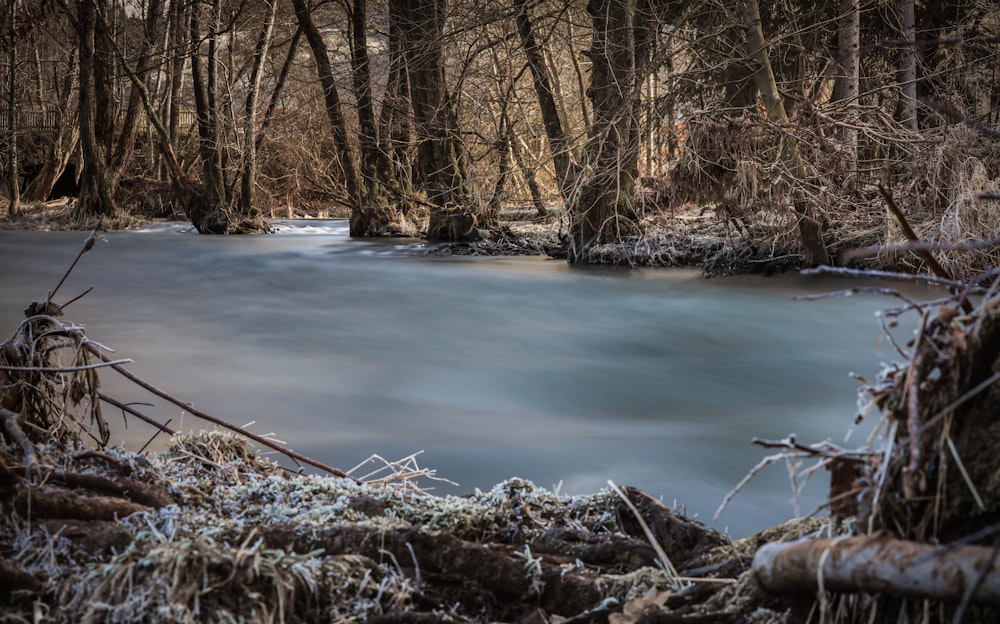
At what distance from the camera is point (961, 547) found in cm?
167

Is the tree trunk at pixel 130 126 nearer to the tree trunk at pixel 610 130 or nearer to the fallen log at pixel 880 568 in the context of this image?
the tree trunk at pixel 610 130

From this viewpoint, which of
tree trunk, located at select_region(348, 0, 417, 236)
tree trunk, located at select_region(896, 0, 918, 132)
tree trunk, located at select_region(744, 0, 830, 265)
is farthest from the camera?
tree trunk, located at select_region(348, 0, 417, 236)

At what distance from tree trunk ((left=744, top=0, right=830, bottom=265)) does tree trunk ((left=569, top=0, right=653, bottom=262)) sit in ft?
4.08

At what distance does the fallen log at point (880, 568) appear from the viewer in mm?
1617

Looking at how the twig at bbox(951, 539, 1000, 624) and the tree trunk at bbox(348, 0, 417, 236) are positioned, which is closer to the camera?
the twig at bbox(951, 539, 1000, 624)

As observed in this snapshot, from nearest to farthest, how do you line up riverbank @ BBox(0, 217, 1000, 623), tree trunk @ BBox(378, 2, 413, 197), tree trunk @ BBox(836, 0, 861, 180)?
riverbank @ BBox(0, 217, 1000, 623) → tree trunk @ BBox(836, 0, 861, 180) → tree trunk @ BBox(378, 2, 413, 197)

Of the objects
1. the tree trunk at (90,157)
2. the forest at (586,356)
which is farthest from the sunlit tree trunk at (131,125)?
the tree trunk at (90,157)

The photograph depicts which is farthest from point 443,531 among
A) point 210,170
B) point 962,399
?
point 210,170

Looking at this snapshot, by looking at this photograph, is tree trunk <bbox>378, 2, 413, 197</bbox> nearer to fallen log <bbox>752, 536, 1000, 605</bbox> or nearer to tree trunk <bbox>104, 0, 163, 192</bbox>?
tree trunk <bbox>104, 0, 163, 192</bbox>

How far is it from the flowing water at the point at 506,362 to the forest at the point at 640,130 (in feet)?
3.24

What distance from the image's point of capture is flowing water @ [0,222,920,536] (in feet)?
17.8

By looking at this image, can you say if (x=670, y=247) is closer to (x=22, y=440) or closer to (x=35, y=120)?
(x=22, y=440)

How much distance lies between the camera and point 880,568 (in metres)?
1.74

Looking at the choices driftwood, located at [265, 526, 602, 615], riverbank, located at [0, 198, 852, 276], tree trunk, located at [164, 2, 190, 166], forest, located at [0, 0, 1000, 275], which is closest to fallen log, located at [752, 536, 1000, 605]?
driftwood, located at [265, 526, 602, 615]
